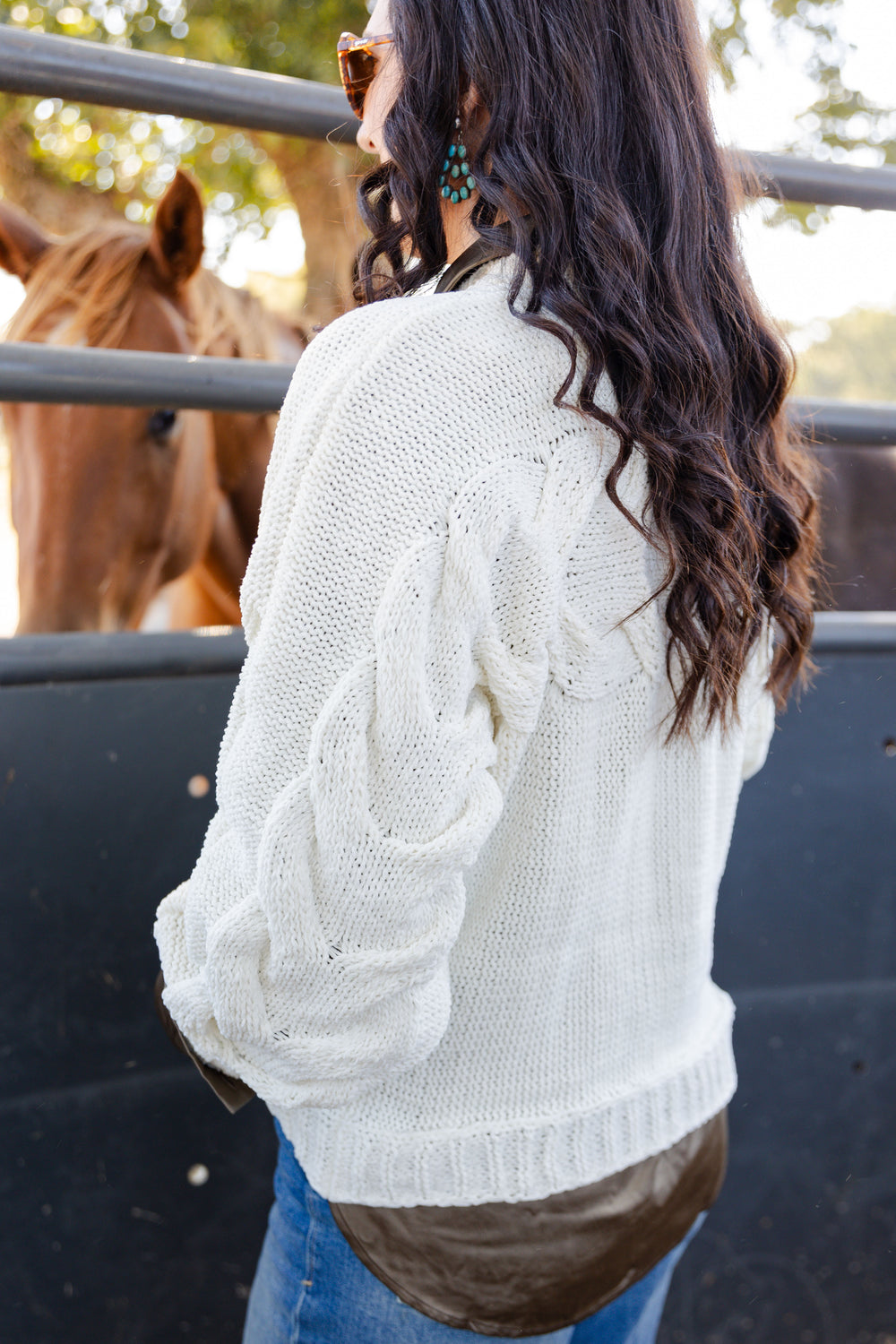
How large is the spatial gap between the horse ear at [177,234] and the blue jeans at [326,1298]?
4.21 feet

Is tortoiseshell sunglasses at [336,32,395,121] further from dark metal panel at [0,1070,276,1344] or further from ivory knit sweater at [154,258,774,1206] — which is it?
dark metal panel at [0,1070,276,1344]

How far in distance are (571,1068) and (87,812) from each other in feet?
2.02

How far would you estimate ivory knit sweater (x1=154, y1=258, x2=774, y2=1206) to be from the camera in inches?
21.2

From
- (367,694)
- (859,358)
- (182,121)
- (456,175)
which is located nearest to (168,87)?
(456,175)

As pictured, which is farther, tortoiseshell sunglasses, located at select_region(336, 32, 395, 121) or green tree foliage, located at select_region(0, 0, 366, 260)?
green tree foliage, located at select_region(0, 0, 366, 260)

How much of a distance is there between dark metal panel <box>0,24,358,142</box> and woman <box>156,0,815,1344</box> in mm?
369

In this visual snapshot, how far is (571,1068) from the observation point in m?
0.73

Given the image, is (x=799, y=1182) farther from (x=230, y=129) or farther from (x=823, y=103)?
(x=823, y=103)

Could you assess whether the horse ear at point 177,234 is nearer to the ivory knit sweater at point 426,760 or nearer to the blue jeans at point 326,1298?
the ivory knit sweater at point 426,760

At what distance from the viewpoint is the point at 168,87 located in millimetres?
1004

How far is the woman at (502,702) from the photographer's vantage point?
54 cm

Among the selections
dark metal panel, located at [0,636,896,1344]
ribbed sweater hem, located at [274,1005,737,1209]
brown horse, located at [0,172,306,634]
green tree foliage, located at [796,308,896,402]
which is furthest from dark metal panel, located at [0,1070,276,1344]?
green tree foliage, located at [796,308,896,402]

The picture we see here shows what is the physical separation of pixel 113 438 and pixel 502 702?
3.62ft

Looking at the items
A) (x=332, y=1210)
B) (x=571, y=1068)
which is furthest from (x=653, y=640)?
(x=332, y=1210)
